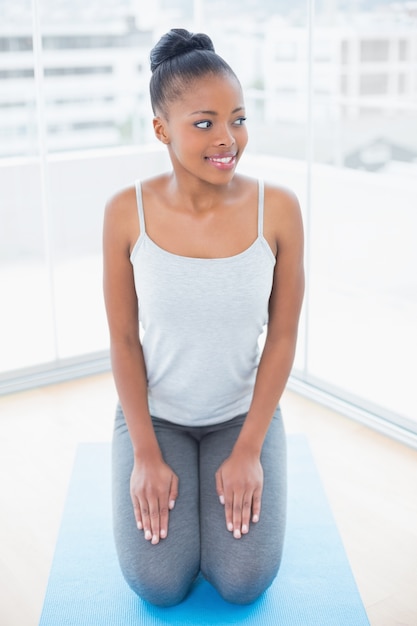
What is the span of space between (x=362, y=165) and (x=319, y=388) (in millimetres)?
848

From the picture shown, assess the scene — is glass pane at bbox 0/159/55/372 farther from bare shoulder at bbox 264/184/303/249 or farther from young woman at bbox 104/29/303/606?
bare shoulder at bbox 264/184/303/249

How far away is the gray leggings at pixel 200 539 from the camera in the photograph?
1668 mm

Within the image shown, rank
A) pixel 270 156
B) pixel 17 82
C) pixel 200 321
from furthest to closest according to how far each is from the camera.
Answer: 1. pixel 270 156
2. pixel 17 82
3. pixel 200 321

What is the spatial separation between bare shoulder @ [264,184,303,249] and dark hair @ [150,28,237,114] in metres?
0.30

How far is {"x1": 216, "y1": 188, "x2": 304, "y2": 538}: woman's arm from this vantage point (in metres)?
1.71

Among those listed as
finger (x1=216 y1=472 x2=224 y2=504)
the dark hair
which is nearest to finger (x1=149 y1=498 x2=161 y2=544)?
finger (x1=216 y1=472 x2=224 y2=504)

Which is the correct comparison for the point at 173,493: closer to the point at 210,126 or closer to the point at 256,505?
the point at 256,505

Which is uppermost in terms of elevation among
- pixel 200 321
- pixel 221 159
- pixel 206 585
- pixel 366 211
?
pixel 221 159

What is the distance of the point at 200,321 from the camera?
1773 millimetres

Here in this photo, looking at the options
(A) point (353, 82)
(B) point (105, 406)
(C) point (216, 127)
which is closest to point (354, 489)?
(B) point (105, 406)

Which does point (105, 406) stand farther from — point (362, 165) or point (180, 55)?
point (180, 55)

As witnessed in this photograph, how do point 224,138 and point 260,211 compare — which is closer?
point 224,138

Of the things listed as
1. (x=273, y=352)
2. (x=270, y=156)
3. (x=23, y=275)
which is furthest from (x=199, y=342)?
(x=270, y=156)

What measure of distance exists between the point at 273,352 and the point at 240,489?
1.07 ft
